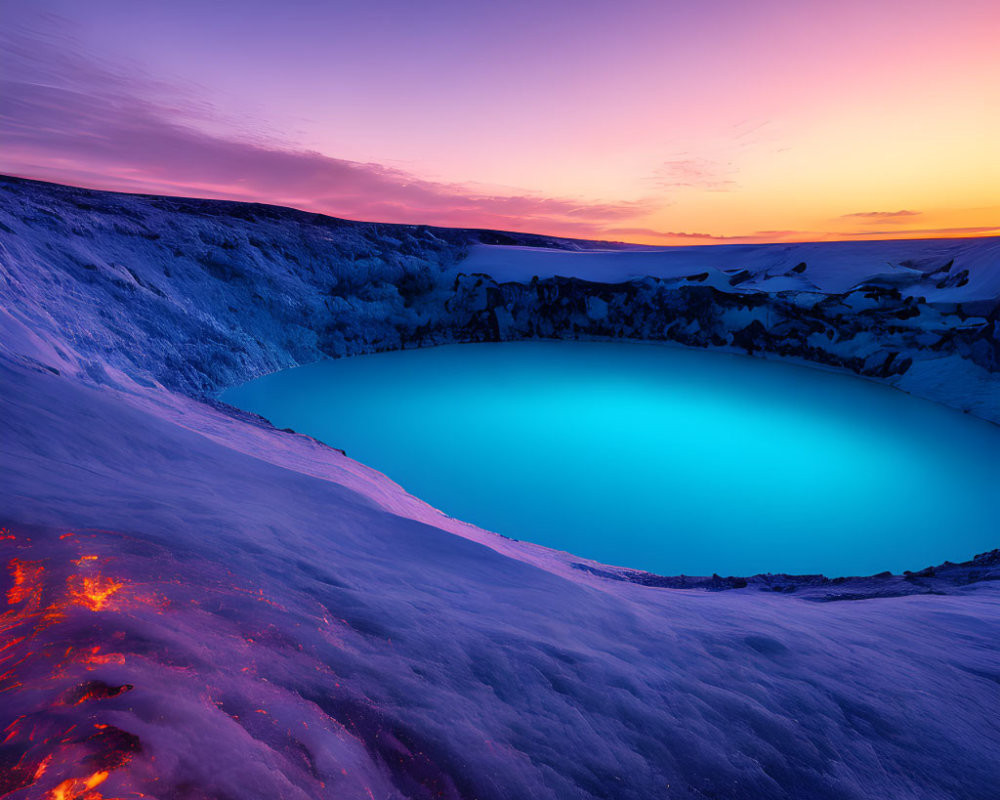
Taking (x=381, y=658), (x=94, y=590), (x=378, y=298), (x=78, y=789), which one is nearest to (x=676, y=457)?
(x=381, y=658)

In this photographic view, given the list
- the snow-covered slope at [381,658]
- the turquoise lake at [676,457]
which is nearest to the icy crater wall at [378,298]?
the turquoise lake at [676,457]

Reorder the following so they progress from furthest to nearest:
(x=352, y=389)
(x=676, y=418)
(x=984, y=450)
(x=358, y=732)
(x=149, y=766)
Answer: (x=352, y=389) → (x=676, y=418) → (x=984, y=450) → (x=358, y=732) → (x=149, y=766)

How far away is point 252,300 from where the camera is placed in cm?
1057

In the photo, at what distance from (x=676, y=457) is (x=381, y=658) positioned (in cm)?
512

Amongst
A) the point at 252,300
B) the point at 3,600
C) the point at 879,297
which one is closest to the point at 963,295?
the point at 879,297

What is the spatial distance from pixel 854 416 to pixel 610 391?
3504 mm

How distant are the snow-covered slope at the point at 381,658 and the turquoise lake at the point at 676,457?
1.22 metres

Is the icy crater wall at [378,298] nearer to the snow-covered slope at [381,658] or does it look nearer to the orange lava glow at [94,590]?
the snow-covered slope at [381,658]

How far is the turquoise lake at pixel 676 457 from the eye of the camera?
432 cm

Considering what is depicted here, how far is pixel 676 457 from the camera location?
19.5 ft

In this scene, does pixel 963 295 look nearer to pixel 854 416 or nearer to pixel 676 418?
pixel 854 416

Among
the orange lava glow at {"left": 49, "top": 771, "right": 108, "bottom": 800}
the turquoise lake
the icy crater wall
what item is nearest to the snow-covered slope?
the orange lava glow at {"left": 49, "top": 771, "right": 108, "bottom": 800}

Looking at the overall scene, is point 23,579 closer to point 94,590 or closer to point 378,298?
point 94,590

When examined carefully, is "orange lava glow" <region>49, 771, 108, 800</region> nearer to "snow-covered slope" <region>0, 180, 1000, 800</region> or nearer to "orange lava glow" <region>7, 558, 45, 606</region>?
"snow-covered slope" <region>0, 180, 1000, 800</region>
